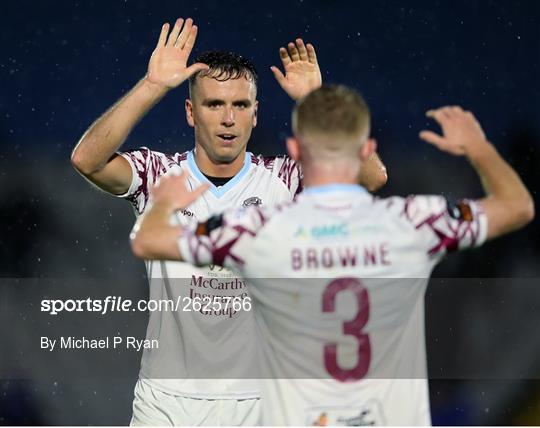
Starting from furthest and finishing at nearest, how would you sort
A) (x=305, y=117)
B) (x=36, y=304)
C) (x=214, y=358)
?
(x=36, y=304) → (x=214, y=358) → (x=305, y=117)

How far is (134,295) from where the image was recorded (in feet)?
20.4

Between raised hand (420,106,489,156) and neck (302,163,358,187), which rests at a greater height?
raised hand (420,106,489,156)

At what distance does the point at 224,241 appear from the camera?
270cm

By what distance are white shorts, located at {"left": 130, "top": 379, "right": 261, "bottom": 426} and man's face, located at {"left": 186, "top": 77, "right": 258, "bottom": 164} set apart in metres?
0.99

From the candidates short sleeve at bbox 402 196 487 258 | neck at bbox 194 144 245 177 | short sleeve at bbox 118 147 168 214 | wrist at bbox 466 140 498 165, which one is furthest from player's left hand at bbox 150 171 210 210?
neck at bbox 194 144 245 177

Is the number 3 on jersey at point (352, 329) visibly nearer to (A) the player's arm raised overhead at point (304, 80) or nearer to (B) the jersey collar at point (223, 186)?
(A) the player's arm raised overhead at point (304, 80)

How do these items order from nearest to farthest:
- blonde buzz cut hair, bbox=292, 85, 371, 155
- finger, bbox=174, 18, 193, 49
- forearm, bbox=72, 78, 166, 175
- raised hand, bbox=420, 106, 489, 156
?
blonde buzz cut hair, bbox=292, 85, 371, 155 → raised hand, bbox=420, 106, 489, 156 → forearm, bbox=72, 78, 166, 175 → finger, bbox=174, 18, 193, 49

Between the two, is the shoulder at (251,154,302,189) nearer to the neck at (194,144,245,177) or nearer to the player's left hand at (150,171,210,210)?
the neck at (194,144,245,177)

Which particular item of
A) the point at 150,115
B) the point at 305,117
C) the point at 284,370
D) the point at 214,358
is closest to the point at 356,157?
the point at 305,117

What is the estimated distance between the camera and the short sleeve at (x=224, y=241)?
2689 millimetres

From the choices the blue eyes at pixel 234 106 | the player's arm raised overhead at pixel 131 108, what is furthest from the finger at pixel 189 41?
the blue eyes at pixel 234 106

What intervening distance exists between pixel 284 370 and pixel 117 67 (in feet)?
12.7

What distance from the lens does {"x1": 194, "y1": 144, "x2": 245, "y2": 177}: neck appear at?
423 centimetres

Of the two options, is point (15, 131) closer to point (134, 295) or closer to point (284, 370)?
point (134, 295)
